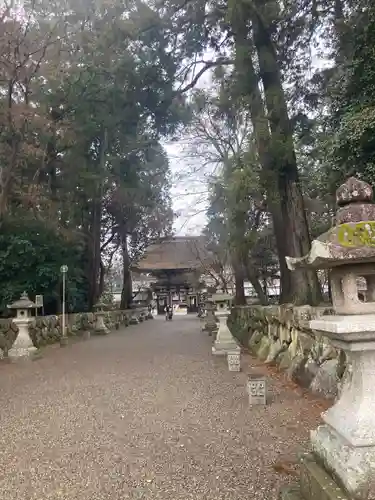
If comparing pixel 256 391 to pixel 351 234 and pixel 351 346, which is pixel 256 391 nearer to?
pixel 351 346

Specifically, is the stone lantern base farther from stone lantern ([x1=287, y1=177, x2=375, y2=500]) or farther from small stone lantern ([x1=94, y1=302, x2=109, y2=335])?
stone lantern ([x1=287, y1=177, x2=375, y2=500])

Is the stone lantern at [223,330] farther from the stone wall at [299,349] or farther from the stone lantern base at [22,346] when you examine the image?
the stone lantern base at [22,346]

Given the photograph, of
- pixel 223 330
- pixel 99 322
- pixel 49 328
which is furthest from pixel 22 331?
pixel 99 322

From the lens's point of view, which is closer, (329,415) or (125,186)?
(329,415)

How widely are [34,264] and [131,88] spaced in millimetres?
7759

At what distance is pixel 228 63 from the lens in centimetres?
1111

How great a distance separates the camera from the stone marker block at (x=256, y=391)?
18.0 feet

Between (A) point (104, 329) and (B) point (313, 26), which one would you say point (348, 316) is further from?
(A) point (104, 329)

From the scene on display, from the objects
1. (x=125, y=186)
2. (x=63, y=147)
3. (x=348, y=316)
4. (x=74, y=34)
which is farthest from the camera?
(x=125, y=186)

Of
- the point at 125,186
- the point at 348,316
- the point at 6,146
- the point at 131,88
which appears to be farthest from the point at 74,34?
the point at 348,316

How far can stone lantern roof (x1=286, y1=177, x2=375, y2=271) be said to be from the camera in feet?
8.03

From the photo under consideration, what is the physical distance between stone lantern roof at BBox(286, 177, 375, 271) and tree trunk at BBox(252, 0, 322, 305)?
657 centimetres

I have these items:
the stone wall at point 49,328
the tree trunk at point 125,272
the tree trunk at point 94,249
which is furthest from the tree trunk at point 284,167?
the tree trunk at point 125,272

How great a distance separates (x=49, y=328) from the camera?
14773mm
